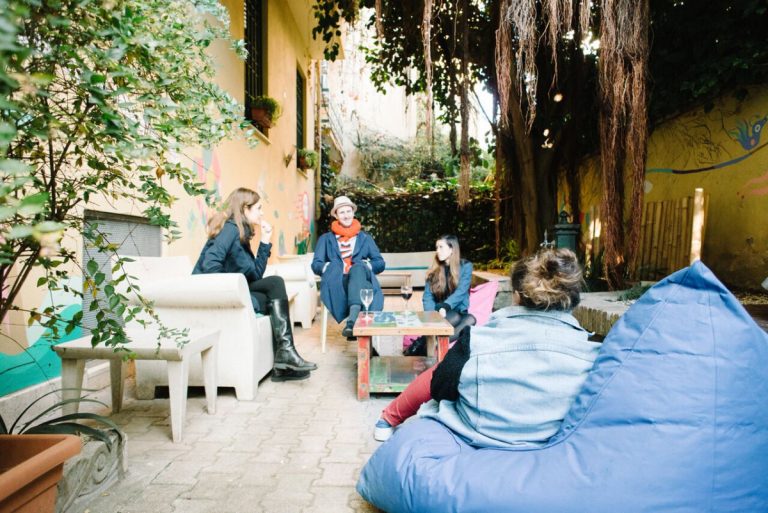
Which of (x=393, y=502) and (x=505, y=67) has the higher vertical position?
(x=505, y=67)

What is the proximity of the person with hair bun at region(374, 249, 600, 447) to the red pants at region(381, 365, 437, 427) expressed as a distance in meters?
0.36

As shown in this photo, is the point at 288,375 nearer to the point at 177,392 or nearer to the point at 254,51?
the point at 177,392

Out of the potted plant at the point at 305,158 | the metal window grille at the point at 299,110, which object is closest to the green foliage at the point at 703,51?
the potted plant at the point at 305,158

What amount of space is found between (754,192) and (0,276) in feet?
18.4

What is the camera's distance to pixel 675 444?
1354 mm

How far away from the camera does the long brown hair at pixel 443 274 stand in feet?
14.0

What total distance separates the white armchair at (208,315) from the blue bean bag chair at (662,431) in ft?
6.24

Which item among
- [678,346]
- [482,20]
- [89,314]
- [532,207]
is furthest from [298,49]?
[678,346]

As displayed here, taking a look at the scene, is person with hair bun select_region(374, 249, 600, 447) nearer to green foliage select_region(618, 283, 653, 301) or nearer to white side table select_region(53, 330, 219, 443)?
white side table select_region(53, 330, 219, 443)

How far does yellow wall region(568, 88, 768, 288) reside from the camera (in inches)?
175

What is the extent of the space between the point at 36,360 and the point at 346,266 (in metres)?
2.69

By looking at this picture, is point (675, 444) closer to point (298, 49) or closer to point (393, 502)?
point (393, 502)

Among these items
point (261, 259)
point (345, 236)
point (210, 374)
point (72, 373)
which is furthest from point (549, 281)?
point (345, 236)

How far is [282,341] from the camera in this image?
141 inches
